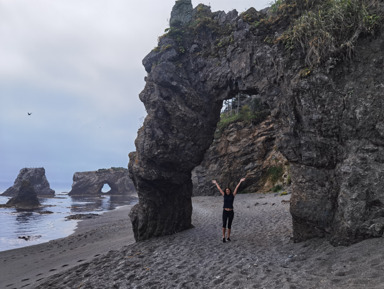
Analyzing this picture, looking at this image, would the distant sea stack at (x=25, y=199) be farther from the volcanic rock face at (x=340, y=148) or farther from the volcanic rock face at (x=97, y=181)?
the volcanic rock face at (x=340, y=148)

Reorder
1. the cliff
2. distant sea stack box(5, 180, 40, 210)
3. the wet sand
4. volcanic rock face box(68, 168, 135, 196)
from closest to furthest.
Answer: the wet sand → the cliff → distant sea stack box(5, 180, 40, 210) → volcanic rock face box(68, 168, 135, 196)

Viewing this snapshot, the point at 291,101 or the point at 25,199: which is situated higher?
the point at 291,101

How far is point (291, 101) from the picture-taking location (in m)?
9.48

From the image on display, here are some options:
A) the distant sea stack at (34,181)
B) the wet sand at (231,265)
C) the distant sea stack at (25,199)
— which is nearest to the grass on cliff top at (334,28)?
the wet sand at (231,265)

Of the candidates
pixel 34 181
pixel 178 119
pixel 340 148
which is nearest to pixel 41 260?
pixel 178 119

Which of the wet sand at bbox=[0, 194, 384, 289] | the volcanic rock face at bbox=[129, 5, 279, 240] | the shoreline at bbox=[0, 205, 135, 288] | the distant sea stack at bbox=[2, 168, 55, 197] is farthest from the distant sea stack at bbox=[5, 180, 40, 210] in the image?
the volcanic rock face at bbox=[129, 5, 279, 240]

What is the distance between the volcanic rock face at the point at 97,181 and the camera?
113 m

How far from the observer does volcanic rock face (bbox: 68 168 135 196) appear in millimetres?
113312

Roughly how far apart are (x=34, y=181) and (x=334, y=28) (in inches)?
4218

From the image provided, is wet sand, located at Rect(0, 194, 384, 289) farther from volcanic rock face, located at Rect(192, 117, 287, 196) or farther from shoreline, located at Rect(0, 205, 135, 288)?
volcanic rock face, located at Rect(192, 117, 287, 196)

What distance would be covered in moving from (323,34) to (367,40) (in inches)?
50.9

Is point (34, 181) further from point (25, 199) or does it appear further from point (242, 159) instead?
point (242, 159)

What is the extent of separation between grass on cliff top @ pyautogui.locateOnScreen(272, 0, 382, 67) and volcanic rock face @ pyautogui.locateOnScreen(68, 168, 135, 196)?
363 ft

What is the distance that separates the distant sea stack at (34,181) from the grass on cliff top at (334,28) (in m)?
98.8
